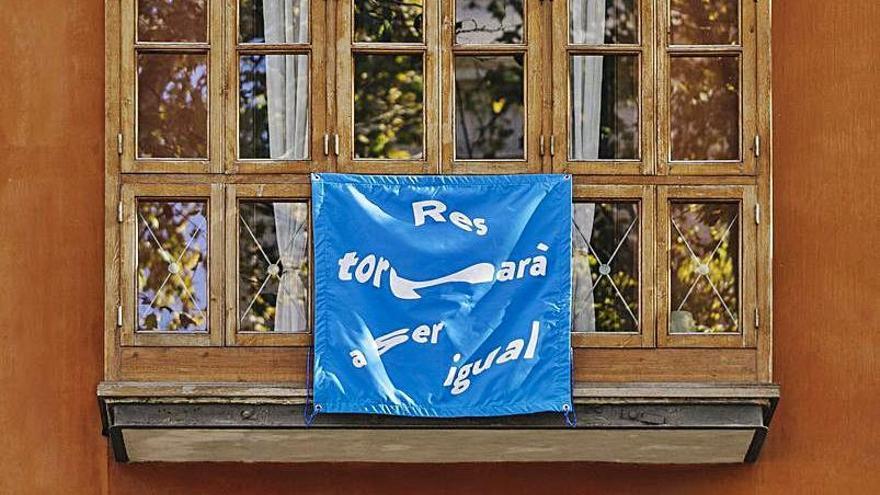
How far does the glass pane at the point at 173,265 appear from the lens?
7.77m

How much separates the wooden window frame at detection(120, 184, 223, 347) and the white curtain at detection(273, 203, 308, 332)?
262 mm

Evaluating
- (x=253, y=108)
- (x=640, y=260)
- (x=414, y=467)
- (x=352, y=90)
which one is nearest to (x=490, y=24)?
(x=352, y=90)

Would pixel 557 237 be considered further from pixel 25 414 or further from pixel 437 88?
pixel 25 414

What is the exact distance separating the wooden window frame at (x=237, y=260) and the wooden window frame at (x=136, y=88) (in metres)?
0.17

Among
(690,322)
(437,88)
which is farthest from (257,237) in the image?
(690,322)

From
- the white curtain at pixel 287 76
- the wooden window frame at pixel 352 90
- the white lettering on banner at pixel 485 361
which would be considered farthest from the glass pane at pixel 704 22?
the white curtain at pixel 287 76

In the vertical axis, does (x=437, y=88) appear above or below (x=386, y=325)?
above

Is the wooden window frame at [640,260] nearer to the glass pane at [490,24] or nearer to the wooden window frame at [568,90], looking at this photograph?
the wooden window frame at [568,90]

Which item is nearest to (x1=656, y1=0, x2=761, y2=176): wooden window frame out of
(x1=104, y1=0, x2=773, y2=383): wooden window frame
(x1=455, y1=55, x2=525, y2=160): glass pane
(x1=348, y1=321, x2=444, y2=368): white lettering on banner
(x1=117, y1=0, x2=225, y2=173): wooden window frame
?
(x1=104, y1=0, x2=773, y2=383): wooden window frame

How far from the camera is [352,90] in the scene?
7.83 meters

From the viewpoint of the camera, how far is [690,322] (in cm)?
781

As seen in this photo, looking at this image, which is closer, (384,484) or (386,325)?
(386,325)

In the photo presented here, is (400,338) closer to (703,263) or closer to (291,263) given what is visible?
(291,263)

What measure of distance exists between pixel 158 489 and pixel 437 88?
7.38 feet
